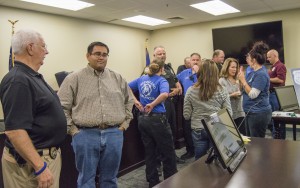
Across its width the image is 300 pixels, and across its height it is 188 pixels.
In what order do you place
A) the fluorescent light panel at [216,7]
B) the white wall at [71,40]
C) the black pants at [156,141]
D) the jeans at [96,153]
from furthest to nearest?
the fluorescent light panel at [216,7] < the white wall at [71,40] < the black pants at [156,141] < the jeans at [96,153]

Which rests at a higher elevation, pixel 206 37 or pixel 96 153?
pixel 206 37

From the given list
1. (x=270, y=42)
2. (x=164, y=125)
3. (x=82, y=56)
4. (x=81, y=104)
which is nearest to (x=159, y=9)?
(x=82, y=56)

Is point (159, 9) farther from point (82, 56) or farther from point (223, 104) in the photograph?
point (223, 104)

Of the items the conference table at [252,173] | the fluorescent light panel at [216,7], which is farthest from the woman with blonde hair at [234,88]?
the fluorescent light panel at [216,7]

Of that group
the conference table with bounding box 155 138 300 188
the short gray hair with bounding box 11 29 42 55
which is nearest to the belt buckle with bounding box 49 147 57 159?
the short gray hair with bounding box 11 29 42 55

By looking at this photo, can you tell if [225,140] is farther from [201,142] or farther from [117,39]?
[117,39]

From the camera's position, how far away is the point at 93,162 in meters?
2.14

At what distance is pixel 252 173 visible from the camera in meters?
1.44

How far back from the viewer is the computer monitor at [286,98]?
11.4 feet

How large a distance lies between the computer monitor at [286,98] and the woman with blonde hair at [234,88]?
0.58 m

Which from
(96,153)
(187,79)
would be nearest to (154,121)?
(96,153)

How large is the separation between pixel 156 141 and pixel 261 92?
1184 millimetres

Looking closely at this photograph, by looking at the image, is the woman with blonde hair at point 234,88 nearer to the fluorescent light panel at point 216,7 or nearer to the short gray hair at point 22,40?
the short gray hair at point 22,40

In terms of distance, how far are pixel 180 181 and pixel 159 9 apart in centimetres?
486
